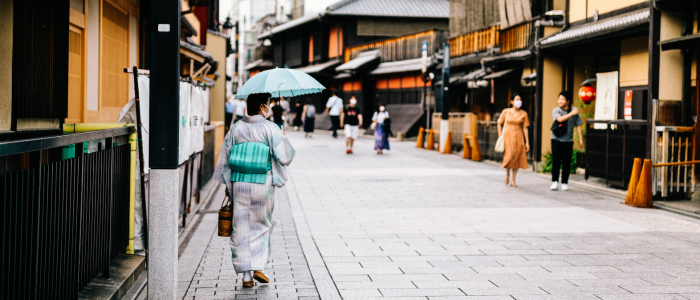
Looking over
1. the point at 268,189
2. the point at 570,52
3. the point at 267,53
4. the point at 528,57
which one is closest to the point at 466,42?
the point at 528,57

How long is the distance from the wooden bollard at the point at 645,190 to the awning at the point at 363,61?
88.3 feet

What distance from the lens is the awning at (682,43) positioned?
436 inches

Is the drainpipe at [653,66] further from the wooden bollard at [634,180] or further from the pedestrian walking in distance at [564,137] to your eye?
the pedestrian walking in distance at [564,137]

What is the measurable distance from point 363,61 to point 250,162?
3218 cm

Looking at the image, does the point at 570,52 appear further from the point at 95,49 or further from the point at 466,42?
the point at 95,49

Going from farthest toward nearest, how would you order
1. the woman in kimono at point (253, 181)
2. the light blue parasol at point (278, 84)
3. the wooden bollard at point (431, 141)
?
the wooden bollard at point (431, 141) < the light blue parasol at point (278, 84) < the woman in kimono at point (253, 181)

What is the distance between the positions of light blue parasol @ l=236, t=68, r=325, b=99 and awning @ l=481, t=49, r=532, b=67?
13.8m

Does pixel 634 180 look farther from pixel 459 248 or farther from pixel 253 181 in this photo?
pixel 253 181

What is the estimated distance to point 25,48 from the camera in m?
4.95

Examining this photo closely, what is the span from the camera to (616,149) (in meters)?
13.4

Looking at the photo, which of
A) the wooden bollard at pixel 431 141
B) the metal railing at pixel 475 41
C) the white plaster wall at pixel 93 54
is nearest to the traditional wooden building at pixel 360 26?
the metal railing at pixel 475 41

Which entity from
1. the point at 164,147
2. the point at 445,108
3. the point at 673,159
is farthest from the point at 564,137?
the point at 445,108

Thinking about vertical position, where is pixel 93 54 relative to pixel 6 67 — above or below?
above

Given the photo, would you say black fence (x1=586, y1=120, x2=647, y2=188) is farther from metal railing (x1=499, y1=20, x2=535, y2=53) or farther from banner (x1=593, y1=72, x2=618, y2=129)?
metal railing (x1=499, y1=20, x2=535, y2=53)
